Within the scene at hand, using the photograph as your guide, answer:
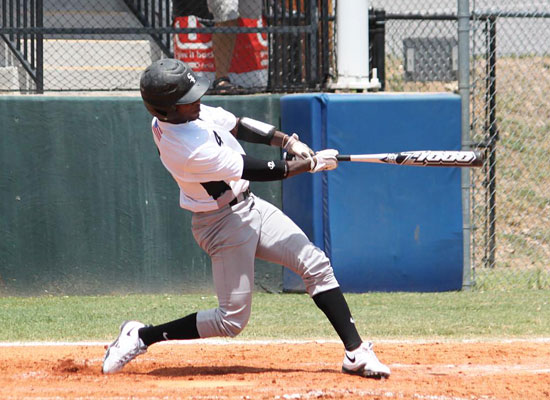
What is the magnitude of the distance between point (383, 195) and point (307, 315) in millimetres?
1497

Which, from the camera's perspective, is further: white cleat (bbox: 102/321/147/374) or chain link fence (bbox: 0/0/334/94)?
chain link fence (bbox: 0/0/334/94)

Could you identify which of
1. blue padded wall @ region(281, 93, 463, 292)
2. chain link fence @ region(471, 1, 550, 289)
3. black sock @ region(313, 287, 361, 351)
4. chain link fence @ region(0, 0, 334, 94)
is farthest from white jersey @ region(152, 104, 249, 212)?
chain link fence @ region(471, 1, 550, 289)

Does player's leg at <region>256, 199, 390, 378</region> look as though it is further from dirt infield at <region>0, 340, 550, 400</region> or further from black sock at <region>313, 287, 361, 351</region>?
dirt infield at <region>0, 340, 550, 400</region>

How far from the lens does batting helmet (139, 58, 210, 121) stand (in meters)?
4.42

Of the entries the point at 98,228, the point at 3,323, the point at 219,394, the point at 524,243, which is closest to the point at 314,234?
the point at 98,228

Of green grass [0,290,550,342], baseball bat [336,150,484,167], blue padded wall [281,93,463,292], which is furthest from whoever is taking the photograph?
blue padded wall [281,93,463,292]

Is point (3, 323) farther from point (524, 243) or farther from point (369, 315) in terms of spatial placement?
point (524, 243)

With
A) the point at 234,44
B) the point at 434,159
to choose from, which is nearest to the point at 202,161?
the point at 434,159

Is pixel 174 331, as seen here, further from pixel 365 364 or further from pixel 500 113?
pixel 500 113

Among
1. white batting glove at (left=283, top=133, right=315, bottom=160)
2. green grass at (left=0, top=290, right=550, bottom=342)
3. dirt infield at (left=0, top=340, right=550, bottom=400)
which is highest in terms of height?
white batting glove at (left=283, top=133, right=315, bottom=160)

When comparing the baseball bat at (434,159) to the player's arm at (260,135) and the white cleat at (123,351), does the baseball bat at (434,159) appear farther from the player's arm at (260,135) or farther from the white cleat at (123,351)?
Answer: the white cleat at (123,351)

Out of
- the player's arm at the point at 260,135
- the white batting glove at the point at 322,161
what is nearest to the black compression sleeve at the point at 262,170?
the white batting glove at the point at 322,161

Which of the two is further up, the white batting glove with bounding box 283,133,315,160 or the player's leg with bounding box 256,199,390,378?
the white batting glove with bounding box 283,133,315,160

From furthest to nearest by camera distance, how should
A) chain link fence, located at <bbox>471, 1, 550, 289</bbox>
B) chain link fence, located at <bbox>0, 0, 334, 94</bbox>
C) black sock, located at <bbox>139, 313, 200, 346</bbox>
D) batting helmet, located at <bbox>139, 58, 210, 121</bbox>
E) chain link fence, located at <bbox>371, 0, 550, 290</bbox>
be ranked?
chain link fence, located at <bbox>471, 1, 550, 289</bbox>
chain link fence, located at <bbox>371, 0, 550, 290</bbox>
chain link fence, located at <bbox>0, 0, 334, 94</bbox>
black sock, located at <bbox>139, 313, 200, 346</bbox>
batting helmet, located at <bbox>139, 58, 210, 121</bbox>
